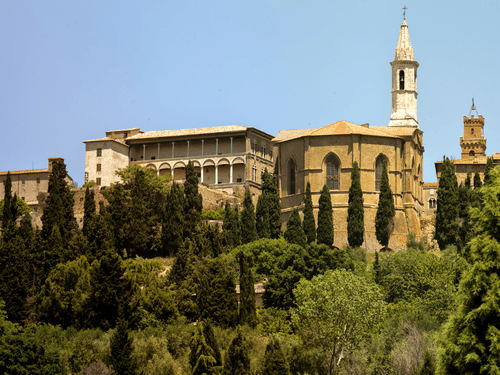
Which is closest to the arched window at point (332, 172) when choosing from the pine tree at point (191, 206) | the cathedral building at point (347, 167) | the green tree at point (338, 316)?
the cathedral building at point (347, 167)

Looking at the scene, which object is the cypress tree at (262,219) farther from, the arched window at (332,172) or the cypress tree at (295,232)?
the arched window at (332,172)

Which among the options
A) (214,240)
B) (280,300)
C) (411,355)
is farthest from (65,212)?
(411,355)

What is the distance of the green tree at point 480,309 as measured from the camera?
18750 millimetres

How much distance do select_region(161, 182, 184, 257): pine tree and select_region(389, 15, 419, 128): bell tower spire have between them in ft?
74.1

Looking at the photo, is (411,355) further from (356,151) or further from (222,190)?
(222,190)

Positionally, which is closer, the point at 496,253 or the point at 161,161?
the point at 496,253

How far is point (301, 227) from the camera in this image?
178 ft

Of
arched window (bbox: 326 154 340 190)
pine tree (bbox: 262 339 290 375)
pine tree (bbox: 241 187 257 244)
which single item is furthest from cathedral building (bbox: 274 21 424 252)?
pine tree (bbox: 262 339 290 375)

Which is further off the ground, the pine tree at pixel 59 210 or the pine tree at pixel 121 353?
the pine tree at pixel 59 210

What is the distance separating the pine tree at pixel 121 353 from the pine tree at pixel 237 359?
4100mm

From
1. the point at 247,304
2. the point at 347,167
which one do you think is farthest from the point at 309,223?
the point at 247,304

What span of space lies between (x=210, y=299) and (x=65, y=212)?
54.3ft

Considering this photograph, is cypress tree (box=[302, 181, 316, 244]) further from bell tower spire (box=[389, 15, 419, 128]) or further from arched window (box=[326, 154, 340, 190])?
bell tower spire (box=[389, 15, 419, 128])

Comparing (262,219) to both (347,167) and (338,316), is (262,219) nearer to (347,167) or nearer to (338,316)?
(347,167)
